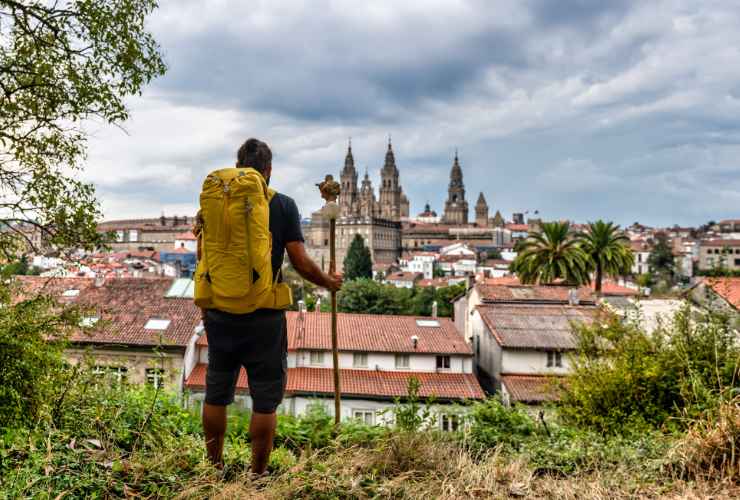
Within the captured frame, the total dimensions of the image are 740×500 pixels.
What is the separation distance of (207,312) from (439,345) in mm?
20335

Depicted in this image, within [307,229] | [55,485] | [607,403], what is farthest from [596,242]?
[307,229]

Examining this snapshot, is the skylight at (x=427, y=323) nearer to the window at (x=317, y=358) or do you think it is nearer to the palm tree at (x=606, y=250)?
the window at (x=317, y=358)

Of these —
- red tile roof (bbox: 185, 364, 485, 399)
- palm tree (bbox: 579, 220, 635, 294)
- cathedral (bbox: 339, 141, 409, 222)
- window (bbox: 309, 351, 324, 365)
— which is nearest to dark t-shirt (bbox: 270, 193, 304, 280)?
red tile roof (bbox: 185, 364, 485, 399)

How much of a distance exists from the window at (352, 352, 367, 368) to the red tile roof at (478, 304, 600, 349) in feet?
16.6

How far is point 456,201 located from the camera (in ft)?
632

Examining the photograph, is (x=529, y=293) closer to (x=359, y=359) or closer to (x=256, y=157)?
(x=359, y=359)

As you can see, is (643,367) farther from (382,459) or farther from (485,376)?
(485,376)

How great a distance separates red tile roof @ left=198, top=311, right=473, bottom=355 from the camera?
75.8 feet

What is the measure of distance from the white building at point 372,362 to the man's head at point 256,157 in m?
16.4

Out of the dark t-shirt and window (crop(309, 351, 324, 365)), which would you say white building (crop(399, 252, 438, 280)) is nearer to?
window (crop(309, 351, 324, 365))

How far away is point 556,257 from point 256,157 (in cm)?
3161

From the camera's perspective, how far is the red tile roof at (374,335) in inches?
910

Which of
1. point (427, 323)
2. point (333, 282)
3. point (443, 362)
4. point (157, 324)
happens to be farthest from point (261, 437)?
point (427, 323)

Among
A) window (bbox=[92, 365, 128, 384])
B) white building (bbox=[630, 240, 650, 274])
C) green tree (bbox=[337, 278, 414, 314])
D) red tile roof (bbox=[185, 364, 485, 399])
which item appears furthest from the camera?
white building (bbox=[630, 240, 650, 274])
